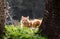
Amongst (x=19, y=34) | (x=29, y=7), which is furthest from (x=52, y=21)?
(x=29, y=7)

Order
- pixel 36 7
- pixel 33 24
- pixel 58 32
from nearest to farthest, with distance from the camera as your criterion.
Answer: pixel 58 32, pixel 33 24, pixel 36 7

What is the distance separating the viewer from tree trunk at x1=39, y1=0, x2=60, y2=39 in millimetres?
7570

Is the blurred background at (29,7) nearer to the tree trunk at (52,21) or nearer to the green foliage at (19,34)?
the green foliage at (19,34)

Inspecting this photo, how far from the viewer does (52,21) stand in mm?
7691

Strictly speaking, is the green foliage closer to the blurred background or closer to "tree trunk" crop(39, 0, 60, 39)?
"tree trunk" crop(39, 0, 60, 39)

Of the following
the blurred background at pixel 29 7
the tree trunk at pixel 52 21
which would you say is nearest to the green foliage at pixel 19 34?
the tree trunk at pixel 52 21

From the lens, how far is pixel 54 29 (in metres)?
7.60

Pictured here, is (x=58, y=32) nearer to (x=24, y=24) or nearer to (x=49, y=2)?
(x=49, y=2)

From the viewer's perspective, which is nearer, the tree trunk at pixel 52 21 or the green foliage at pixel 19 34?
the tree trunk at pixel 52 21

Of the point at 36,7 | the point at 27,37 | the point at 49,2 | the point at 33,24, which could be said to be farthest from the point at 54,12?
the point at 36,7

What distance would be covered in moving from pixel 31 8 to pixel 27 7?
446mm

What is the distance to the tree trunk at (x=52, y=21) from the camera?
24.8ft

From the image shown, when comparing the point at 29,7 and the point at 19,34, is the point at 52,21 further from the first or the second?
the point at 29,7

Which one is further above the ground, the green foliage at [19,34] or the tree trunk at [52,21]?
the tree trunk at [52,21]
